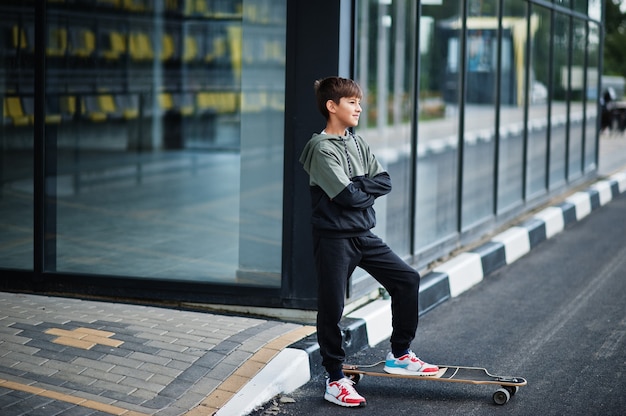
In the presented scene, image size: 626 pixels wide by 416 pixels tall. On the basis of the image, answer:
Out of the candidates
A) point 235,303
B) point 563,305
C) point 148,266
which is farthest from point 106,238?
point 563,305

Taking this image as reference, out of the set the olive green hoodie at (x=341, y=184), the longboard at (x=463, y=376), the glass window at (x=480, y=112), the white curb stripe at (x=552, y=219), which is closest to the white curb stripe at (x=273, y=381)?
the longboard at (x=463, y=376)

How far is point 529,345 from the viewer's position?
6020mm

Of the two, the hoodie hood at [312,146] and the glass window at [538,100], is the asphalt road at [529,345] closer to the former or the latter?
the hoodie hood at [312,146]

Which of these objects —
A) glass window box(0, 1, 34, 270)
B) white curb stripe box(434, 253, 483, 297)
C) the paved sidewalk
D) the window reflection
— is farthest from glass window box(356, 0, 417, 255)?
the window reflection

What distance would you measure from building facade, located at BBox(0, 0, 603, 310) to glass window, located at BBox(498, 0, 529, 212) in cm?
3

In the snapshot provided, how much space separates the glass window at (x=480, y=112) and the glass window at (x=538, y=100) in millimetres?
1479

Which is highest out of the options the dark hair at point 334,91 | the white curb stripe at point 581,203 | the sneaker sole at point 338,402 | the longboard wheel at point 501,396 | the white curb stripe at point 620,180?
the dark hair at point 334,91

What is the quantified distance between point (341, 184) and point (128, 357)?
1.34 m

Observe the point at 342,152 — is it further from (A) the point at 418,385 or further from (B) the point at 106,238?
(B) the point at 106,238

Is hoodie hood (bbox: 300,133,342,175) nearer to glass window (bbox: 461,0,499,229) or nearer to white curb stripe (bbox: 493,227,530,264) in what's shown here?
glass window (bbox: 461,0,499,229)

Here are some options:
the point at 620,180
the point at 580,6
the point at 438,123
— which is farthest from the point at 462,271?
the point at 620,180

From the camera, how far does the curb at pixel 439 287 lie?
16.4ft

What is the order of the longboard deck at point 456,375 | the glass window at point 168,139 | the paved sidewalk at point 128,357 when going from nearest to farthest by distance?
the paved sidewalk at point 128,357 < the longboard deck at point 456,375 < the glass window at point 168,139

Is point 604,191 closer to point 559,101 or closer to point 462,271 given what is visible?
point 559,101
